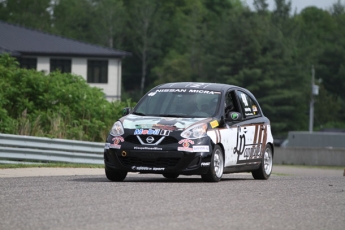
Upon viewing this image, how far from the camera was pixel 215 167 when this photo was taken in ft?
50.5

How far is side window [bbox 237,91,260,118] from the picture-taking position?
55.9ft

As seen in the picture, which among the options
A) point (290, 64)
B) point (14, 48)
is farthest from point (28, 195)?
point (290, 64)

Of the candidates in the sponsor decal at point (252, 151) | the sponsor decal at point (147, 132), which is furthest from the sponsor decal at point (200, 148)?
the sponsor decal at point (252, 151)

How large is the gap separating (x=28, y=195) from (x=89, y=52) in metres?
58.1

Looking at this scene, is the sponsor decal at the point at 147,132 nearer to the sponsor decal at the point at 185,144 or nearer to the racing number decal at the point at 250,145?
the sponsor decal at the point at 185,144

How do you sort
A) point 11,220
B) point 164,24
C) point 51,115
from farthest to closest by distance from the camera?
point 164,24, point 51,115, point 11,220

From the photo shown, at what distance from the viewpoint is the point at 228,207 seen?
11266 mm

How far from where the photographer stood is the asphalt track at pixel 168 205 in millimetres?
9836

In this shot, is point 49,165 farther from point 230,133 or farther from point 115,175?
point 230,133

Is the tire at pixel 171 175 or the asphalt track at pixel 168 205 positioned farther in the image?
the tire at pixel 171 175

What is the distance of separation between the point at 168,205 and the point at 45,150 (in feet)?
37.3

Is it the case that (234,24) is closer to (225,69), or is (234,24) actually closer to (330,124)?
(225,69)

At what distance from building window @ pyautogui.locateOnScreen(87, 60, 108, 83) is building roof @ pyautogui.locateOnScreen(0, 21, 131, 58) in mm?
900

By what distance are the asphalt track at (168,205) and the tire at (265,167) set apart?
255cm
